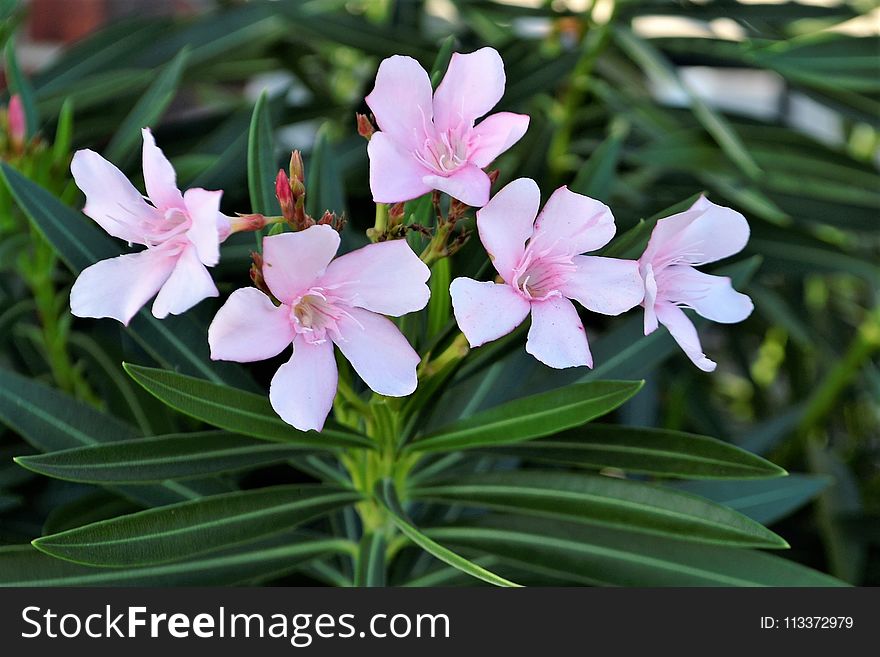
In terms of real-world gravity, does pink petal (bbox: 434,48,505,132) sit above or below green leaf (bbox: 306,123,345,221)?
below

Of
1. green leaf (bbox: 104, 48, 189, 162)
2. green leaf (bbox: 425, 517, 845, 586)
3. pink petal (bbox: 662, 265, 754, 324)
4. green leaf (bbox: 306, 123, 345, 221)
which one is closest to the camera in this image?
pink petal (bbox: 662, 265, 754, 324)

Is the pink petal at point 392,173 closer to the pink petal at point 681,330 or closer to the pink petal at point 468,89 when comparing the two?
the pink petal at point 468,89

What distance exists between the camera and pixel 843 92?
47.2 inches

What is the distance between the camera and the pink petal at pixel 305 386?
48 centimetres

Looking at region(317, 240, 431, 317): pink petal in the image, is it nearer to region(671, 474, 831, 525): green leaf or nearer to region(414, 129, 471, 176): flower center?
region(414, 129, 471, 176): flower center

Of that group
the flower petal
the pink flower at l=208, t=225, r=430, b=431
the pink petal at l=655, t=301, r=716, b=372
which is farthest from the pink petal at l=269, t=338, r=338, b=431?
the pink petal at l=655, t=301, r=716, b=372

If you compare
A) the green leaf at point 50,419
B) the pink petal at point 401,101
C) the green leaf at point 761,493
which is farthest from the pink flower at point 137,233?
the green leaf at point 761,493

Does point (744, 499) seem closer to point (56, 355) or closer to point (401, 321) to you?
point (401, 321)

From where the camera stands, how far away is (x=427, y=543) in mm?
557

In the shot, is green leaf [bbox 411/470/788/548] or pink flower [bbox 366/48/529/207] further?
green leaf [bbox 411/470/788/548]

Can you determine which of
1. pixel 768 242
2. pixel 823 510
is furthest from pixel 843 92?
pixel 823 510

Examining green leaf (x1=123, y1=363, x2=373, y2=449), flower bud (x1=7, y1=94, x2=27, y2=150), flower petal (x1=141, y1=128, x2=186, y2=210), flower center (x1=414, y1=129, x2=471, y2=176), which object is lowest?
green leaf (x1=123, y1=363, x2=373, y2=449)

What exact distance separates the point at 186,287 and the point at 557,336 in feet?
0.66

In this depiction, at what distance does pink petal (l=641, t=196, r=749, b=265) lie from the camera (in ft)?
1.71
